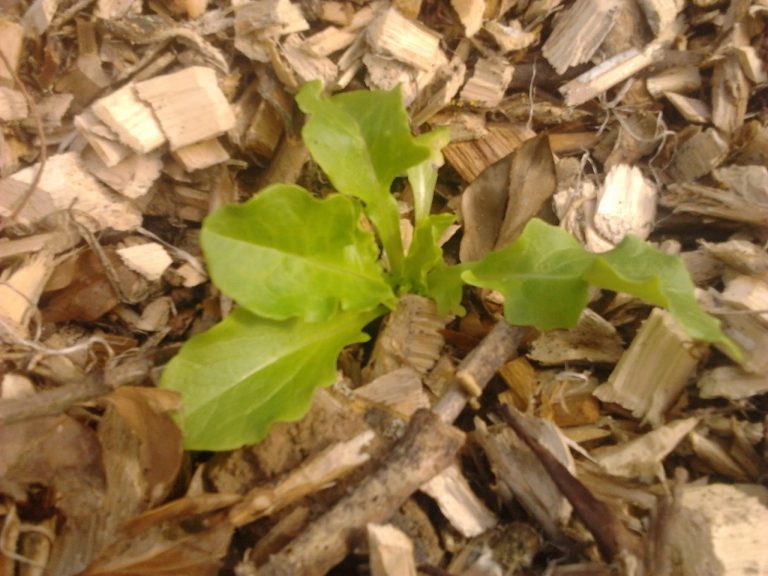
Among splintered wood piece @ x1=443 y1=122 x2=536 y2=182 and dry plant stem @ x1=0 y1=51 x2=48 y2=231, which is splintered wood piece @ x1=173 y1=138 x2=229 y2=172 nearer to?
dry plant stem @ x1=0 y1=51 x2=48 y2=231

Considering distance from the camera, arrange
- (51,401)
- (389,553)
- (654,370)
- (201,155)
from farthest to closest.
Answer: (201,155) → (654,370) → (51,401) → (389,553)

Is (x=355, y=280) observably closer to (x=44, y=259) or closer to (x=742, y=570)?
(x=44, y=259)

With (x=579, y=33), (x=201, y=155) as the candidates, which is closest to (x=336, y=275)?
(x=201, y=155)

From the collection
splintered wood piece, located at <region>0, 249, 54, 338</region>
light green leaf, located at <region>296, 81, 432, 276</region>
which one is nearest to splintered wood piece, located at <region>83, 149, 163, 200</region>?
splintered wood piece, located at <region>0, 249, 54, 338</region>

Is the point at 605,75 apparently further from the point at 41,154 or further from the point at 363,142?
the point at 41,154

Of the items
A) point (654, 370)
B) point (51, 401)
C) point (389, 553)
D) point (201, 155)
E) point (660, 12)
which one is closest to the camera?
point (389, 553)

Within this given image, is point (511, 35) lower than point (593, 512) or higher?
higher
